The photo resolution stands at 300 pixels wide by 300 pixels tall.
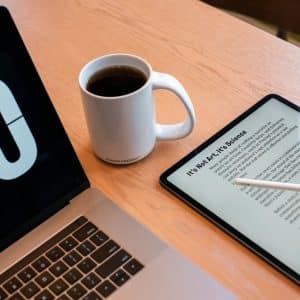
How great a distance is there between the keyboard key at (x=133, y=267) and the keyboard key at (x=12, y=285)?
116mm

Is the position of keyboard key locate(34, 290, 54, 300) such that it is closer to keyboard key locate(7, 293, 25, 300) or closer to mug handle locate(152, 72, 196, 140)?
keyboard key locate(7, 293, 25, 300)

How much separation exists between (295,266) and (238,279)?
62 mm

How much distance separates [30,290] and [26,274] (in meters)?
0.02

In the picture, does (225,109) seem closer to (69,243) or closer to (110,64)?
(110,64)

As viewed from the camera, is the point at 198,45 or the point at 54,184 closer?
the point at 54,184

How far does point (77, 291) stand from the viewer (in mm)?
635

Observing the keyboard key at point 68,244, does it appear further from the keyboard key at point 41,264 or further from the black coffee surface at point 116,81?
the black coffee surface at point 116,81

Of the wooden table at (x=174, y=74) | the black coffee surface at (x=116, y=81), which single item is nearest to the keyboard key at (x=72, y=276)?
the wooden table at (x=174, y=74)

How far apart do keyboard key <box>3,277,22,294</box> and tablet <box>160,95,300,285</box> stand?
0.70ft

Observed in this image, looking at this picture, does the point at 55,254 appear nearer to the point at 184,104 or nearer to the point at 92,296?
the point at 92,296

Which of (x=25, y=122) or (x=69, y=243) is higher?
(x=25, y=122)

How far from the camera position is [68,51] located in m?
0.98

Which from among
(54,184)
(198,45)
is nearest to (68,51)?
(198,45)

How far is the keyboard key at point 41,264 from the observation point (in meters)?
0.66
